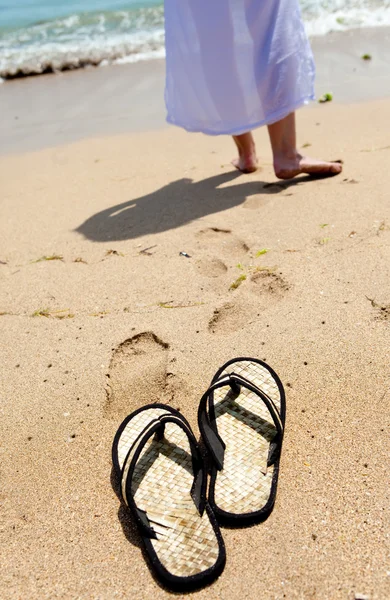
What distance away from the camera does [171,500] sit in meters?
1.55

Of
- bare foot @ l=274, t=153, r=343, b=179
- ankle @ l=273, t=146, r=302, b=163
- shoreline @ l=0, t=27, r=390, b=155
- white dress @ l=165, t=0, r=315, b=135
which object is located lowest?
shoreline @ l=0, t=27, r=390, b=155

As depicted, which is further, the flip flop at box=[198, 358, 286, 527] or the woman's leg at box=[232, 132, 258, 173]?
the woman's leg at box=[232, 132, 258, 173]

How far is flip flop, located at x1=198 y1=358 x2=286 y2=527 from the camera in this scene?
4.93 feet

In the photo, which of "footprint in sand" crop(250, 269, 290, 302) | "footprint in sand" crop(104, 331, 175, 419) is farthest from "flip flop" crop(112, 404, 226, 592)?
"footprint in sand" crop(250, 269, 290, 302)

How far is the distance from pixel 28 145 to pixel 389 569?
3.79m

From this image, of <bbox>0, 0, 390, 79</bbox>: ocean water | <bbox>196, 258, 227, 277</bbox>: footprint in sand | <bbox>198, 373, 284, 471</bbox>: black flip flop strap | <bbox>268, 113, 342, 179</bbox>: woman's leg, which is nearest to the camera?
<bbox>198, 373, 284, 471</bbox>: black flip flop strap

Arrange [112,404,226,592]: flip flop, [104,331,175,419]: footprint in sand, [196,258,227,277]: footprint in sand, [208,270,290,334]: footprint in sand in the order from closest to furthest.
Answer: [112,404,226,592]: flip flop < [104,331,175,419]: footprint in sand < [208,270,290,334]: footprint in sand < [196,258,227,277]: footprint in sand

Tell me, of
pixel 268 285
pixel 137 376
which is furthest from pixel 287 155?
pixel 137 376

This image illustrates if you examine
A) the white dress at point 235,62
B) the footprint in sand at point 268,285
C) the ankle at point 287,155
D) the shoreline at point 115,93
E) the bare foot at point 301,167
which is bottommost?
the shoreline at point 115,93

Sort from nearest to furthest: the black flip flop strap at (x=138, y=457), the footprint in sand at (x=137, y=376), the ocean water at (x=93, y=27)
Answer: the black flip flop strap at (x=138, y=457)
the footprint in sand at (x=137, y=376)
the ocean water at (x=93, y=27)

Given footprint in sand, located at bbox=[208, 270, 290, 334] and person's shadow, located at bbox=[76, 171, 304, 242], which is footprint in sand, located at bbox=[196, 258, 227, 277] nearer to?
footprint in sand, located at bbox=[208, 270, 290, 334]

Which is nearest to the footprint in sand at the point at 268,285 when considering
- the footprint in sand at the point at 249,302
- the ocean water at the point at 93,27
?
the footprint in sand at the point at 249,302

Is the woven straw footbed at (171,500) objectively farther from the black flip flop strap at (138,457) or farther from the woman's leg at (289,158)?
the woman's leg at (289,158)

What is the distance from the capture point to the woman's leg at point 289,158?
3.04 meters
